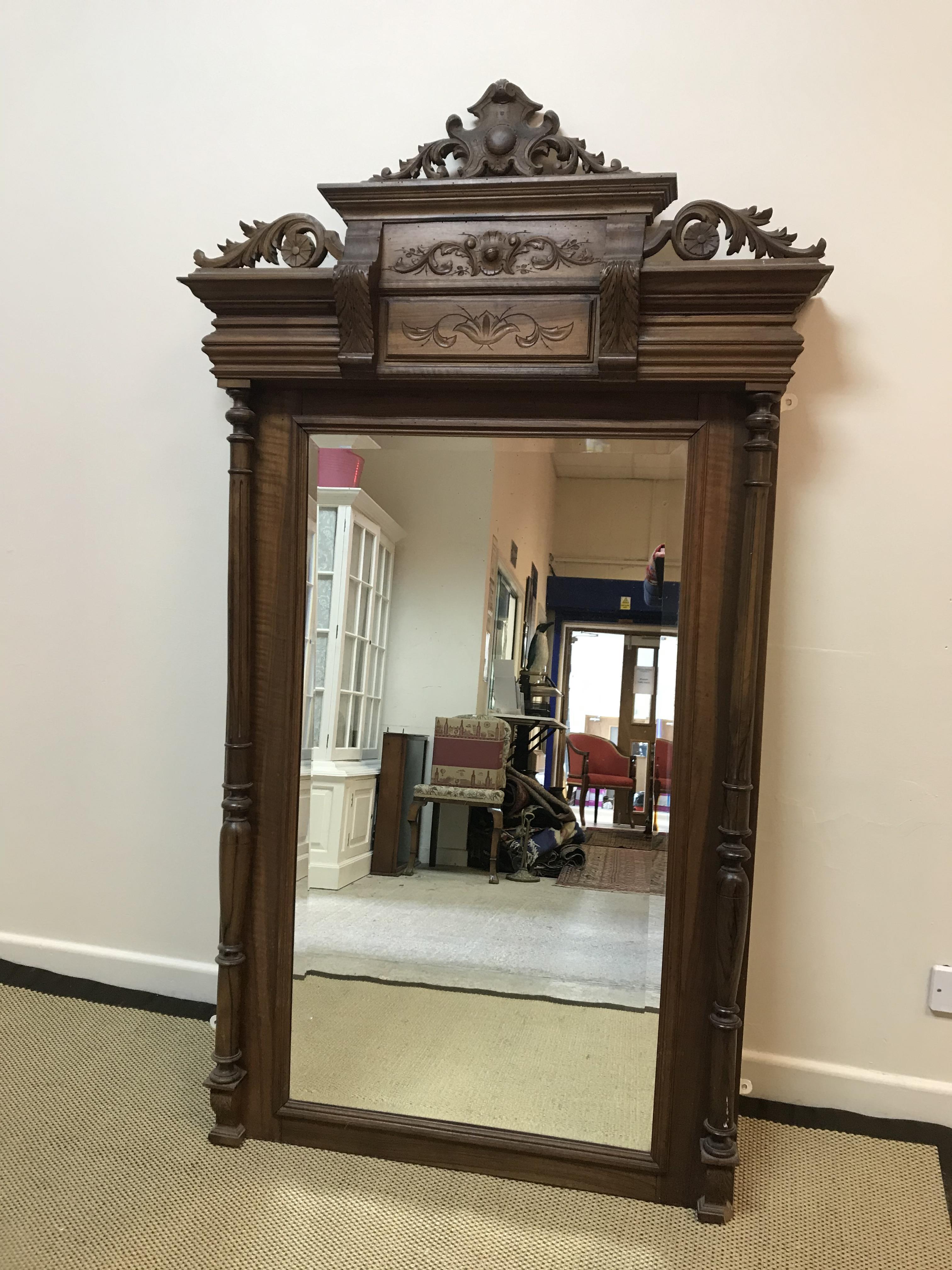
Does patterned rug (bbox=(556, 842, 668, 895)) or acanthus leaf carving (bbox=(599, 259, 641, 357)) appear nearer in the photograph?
acanthus leaf carving (bbox=(599, 259, 641, 357))

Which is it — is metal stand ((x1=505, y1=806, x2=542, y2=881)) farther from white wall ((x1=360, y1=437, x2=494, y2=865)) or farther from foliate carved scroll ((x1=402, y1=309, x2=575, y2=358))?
foliate carved scroll ((x1=402, y1=309, x2=575, y2=358))

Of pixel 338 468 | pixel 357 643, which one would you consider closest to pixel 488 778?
pixel 357 643

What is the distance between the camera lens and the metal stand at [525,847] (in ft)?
5.40

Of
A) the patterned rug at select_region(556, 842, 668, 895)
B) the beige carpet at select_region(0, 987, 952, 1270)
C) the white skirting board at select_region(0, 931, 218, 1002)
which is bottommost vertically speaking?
the beige carpet at select_region(0, 987, 952, 1270)

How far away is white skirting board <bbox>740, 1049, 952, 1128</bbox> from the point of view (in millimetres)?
1645

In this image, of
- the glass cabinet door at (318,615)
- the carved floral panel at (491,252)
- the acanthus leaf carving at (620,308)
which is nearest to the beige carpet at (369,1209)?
the glass cabinet door at (318,615)

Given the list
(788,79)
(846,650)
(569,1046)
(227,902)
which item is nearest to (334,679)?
(227,902)

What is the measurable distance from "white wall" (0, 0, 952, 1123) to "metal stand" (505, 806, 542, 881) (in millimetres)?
469

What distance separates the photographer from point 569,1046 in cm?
154

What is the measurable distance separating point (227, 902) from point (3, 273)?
167cm

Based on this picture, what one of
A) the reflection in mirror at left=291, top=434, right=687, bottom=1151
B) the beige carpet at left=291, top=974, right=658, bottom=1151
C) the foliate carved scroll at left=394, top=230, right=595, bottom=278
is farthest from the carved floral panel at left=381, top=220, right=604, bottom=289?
the beige carpet at left=291, top=974, right=658, bottom=1151

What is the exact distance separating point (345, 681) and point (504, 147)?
1.07 metres

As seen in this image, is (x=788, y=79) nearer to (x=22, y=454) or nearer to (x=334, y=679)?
(x=334, y=679)

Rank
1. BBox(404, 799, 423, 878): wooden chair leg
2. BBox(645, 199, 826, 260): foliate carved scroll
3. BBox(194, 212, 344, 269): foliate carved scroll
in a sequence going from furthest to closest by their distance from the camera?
BBox(404, 799, 423, 878): wooden chair leg, BBox(194, 212, 344, 269): foliate carved scroll, BBox(645, 199, 826, 260): foliate carved scroll
